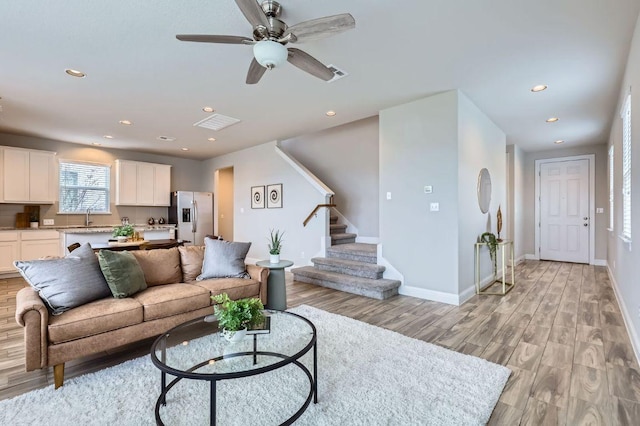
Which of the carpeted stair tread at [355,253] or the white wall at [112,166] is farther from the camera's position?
the white wall at [112,166]

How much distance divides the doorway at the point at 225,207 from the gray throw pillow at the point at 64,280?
616 centimetres

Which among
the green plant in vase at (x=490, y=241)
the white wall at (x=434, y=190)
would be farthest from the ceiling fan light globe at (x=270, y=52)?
the green plant in vase at (x=490, y=241)

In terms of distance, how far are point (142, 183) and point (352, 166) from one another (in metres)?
5.14

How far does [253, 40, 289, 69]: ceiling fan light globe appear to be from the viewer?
2.17 m

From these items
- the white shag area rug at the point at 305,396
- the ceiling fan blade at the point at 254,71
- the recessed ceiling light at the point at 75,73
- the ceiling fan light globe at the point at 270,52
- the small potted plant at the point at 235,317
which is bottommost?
the white shag area rug at the point at 305,396

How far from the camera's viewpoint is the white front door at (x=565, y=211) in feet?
22.5

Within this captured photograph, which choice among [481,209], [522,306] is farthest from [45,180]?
[522,306]

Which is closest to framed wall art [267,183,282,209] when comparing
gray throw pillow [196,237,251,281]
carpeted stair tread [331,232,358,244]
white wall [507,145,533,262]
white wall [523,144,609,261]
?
carpeted stair tread [331,232,358,244]

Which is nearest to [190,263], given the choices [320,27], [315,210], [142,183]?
[320,27]

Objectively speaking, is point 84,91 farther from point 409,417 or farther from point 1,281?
point 409,417

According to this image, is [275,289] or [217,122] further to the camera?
[217,122]

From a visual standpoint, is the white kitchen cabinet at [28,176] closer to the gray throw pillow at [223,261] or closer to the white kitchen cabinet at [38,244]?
the white kitchen cabinet at [38,244]

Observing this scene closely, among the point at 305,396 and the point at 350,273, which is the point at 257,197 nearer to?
the point at 350,273

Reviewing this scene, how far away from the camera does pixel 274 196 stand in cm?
670
